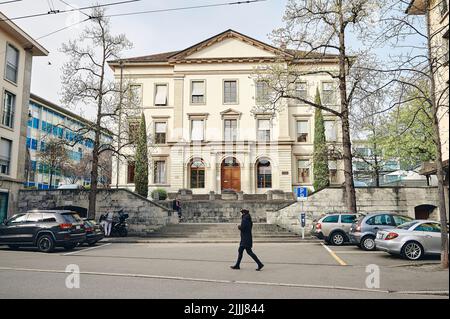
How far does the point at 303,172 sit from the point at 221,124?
9324mm

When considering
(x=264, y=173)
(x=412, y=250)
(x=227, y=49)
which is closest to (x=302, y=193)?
(x=412, y=250)

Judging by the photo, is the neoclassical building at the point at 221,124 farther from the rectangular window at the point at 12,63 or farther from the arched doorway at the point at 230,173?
the rectangular window at the point at 12,63

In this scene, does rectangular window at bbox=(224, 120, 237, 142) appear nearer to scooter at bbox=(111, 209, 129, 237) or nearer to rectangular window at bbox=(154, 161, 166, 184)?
rectangular window at bbox=(154, 161, 166, 184)

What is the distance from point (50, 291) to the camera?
795 cm

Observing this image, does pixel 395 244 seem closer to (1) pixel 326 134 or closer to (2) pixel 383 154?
(2) pixel 383 154

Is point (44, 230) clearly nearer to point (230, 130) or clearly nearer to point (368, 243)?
point (368, 243)

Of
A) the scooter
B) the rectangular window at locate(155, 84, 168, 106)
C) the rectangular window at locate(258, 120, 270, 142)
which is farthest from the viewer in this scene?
the rectangular window at locate(155, 84, 168, 106)

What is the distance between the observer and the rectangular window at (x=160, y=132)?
→ 131 feet

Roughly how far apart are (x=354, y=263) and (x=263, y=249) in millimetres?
5250

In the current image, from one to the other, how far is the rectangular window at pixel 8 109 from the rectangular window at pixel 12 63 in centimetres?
117

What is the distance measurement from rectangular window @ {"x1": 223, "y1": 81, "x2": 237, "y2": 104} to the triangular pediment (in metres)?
2.69

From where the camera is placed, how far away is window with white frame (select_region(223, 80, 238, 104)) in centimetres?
3981

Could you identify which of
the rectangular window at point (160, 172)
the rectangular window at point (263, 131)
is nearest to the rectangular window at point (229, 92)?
the rectangular window at point (263, 131)

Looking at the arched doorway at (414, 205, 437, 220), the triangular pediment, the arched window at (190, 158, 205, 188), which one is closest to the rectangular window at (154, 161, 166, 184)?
the arched window at (190, 158, 205, 188)
